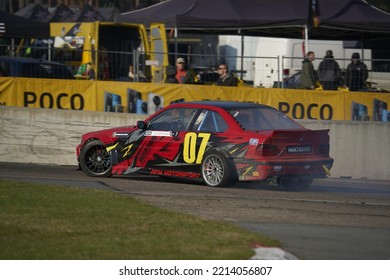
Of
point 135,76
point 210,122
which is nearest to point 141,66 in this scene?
point 135,76

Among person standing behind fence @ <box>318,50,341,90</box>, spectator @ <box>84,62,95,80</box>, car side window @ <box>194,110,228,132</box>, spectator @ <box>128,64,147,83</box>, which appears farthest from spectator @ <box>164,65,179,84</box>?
car side window @ <box>194,110,228,132</box>

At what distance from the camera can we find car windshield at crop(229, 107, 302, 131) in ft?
44.1

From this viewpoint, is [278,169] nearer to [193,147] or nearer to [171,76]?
[193,147]

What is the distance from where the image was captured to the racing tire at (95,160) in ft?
47.7

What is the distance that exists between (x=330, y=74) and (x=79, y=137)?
663 centimetres

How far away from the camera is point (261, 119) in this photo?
13625 mm

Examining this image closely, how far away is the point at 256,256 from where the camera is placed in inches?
316

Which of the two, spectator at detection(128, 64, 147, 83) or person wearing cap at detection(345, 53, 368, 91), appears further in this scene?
person wearing cap at detection(345, 53, 368, 91)

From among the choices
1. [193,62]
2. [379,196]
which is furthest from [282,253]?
[193,62]

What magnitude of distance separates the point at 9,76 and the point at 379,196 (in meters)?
10.5

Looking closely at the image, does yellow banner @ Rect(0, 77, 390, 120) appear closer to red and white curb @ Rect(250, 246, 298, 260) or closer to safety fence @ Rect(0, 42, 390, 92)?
safety fence @ Rect(0, 42, 390, 92)

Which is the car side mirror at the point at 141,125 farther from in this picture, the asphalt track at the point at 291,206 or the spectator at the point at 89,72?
the spectator at the point at 89,72

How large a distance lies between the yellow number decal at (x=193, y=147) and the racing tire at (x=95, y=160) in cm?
149

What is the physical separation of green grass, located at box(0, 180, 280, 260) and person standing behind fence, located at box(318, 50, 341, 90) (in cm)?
1032
